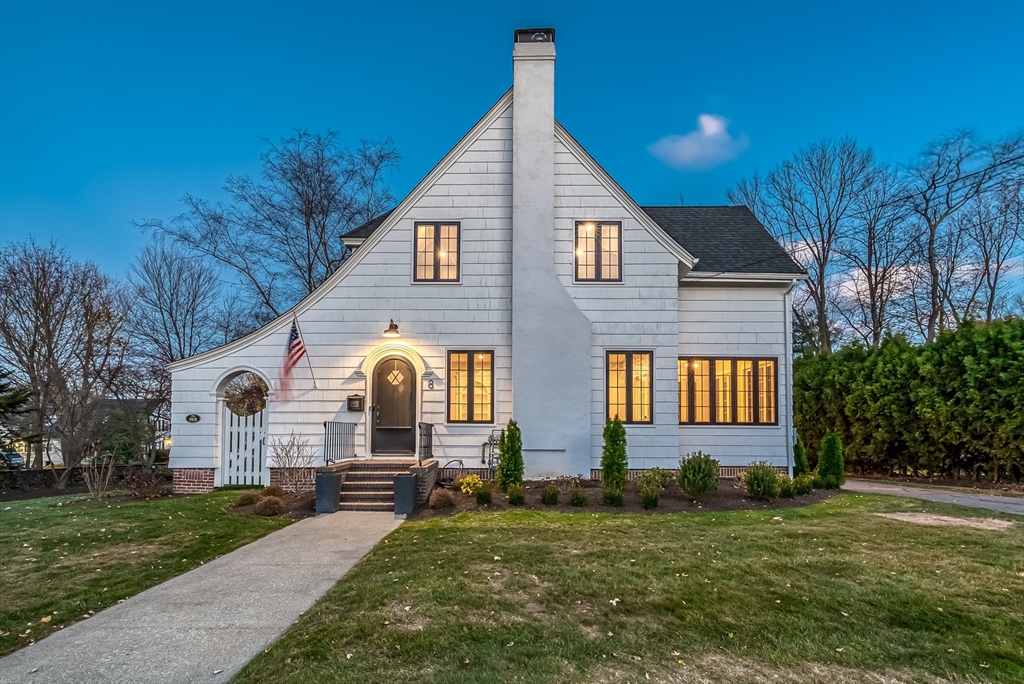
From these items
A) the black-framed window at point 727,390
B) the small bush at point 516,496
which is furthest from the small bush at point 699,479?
the small bush at point 516,496

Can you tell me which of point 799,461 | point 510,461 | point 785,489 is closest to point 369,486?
point 510,461

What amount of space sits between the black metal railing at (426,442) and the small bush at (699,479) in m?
4.95

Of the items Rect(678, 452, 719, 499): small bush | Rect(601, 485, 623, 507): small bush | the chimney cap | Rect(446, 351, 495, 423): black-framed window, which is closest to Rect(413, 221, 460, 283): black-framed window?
Rect(446, 351, 495, 423): black-framed window

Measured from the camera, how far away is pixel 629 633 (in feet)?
13.7

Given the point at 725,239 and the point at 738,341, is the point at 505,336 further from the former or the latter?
the point at 725,239

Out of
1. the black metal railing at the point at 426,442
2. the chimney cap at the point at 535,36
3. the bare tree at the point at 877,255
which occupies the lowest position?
the black metal railing at the point at 426,442

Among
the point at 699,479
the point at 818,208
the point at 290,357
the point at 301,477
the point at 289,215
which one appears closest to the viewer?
the point at 699,479

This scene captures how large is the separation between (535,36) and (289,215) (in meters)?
14.0

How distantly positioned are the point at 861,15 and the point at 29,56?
3828 centimetres

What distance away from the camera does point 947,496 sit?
11305 mm

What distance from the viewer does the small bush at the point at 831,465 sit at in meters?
11.7

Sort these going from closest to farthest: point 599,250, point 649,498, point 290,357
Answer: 1. point 649,498
2. point 290,357
3. point 599,250

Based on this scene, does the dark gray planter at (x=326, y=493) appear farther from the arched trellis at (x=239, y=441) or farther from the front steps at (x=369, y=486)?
the arched trellis at (x=239, y=441)

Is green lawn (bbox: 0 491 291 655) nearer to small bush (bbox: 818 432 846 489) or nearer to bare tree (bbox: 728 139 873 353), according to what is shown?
small bush (bbox: 818 432 846 489)
